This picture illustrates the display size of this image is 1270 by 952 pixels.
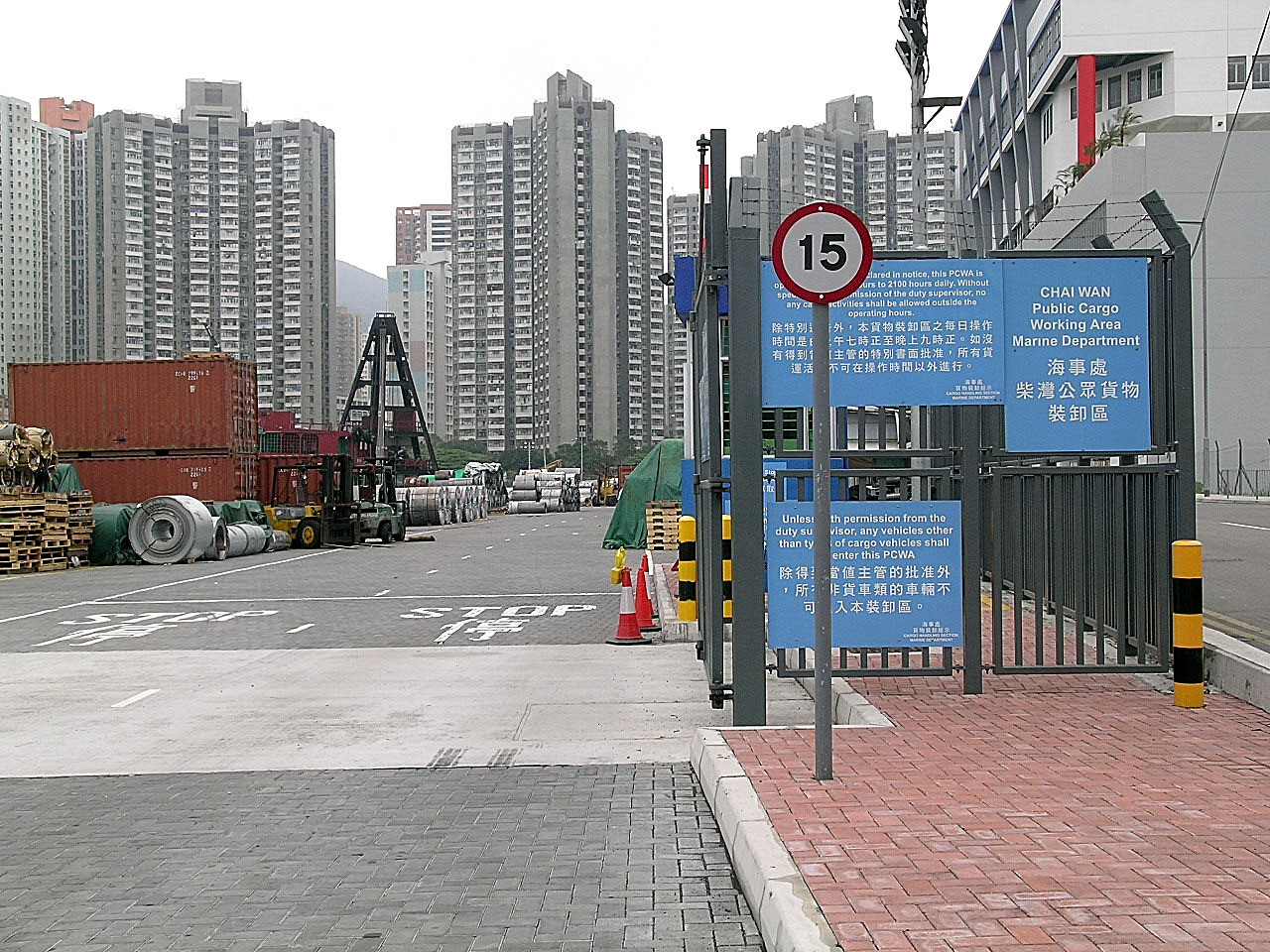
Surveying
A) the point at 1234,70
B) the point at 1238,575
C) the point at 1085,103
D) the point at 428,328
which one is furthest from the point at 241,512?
the point at 428,328

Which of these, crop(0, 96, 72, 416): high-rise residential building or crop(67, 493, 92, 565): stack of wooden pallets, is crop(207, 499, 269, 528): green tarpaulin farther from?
crop(0, 96, 72, 416): high-rise residential building

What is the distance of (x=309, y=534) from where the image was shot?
3712cm

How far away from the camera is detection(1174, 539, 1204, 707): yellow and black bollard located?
25.2 feet

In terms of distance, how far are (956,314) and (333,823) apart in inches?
190

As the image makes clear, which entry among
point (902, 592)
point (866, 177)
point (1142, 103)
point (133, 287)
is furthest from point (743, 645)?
point (133, 287)

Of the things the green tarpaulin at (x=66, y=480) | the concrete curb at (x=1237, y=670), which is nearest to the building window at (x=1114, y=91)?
the green tarpaulin at (x=66, y=480)

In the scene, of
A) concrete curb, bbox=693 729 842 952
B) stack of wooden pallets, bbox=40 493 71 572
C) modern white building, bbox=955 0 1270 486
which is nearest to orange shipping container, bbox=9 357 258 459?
stack of wooden pallets, bbox=40 493 71 572

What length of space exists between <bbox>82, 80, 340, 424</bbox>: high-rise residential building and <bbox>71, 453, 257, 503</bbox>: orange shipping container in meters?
78.8

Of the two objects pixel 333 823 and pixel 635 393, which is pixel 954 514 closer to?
pixel 333 823

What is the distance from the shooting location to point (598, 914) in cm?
493

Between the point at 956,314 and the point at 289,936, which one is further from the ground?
the point at 956,314

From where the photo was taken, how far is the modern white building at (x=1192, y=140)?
1828 inches

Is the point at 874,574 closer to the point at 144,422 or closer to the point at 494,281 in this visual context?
the point at 144,422

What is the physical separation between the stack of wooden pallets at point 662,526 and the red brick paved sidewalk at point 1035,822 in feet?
71.7
